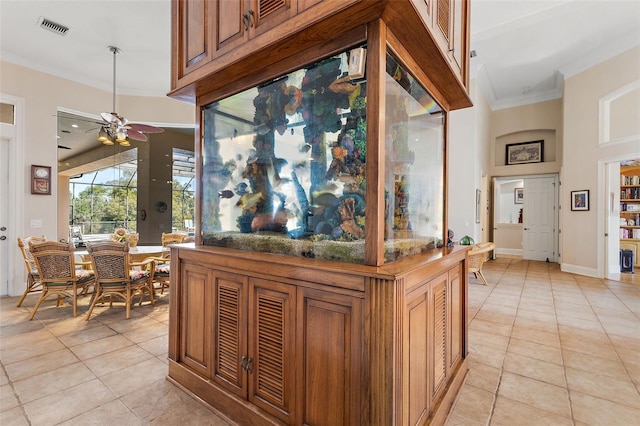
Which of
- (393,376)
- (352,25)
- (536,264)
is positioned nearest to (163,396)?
(393,376)

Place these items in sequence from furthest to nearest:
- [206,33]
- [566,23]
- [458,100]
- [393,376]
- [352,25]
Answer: [566,23], [458,100], [206,33], [352,25], [393,376]

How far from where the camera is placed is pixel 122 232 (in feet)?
16.5

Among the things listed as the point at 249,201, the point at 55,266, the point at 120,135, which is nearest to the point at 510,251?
the point at 249,201

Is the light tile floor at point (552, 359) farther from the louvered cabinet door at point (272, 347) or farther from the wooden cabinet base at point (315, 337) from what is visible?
the louvered cabinet door at point (272, 347)

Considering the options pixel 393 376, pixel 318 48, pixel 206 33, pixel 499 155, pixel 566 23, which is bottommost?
pixel 393 376

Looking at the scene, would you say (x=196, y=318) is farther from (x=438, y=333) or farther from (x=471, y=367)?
(x=471, y=367)

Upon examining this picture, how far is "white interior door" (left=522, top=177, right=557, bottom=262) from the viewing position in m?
8.17

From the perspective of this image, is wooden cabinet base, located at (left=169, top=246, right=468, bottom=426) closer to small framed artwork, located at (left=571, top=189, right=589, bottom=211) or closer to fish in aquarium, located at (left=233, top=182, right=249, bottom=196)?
fish in aquarium, located at (left=233, top=182, right=249, bottom=196)

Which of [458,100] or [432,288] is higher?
[458,100]

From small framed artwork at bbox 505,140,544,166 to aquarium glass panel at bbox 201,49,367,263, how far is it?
8.77 m

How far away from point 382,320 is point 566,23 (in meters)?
6.38

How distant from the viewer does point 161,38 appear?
13.4 ft

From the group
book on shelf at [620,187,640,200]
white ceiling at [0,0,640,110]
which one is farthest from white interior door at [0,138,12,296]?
book on shelf at [620,187,640,200]

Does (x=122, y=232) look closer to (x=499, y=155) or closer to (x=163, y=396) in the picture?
(x=163, y=396)
